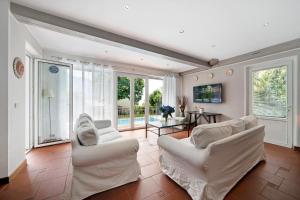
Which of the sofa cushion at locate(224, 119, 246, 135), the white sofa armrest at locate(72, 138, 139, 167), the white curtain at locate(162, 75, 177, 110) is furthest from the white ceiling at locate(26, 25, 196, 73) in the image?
the sofa cushion at locate(224, 119, 246, 135)

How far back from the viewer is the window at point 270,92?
309 cm

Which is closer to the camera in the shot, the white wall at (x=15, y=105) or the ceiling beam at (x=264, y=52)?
the white wall at (x=15, y=105)

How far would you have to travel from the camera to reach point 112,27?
2312 mm

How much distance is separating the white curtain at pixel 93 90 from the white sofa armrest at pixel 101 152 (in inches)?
91.6

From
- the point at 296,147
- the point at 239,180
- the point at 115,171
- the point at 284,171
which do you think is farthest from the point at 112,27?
the point at 296,147

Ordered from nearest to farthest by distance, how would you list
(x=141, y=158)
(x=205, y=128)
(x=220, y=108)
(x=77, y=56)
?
(x=205, y=128), (x=141, y=158), (x=77, y=56), (x=220, y=108)

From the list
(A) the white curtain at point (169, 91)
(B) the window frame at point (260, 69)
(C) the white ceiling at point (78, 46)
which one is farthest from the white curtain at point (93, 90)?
(B) the window frame at point (260, 69)

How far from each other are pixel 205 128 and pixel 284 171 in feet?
5.66

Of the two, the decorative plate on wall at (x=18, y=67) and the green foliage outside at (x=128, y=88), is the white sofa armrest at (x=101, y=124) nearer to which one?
the decorative plate on wall at (x=18, y=67)

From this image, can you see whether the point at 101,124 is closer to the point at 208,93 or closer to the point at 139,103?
the point at 139,103

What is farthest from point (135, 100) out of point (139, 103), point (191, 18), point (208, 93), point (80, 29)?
point (191, 18)

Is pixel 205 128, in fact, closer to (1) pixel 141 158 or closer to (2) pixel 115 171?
(2) pixel 115 171

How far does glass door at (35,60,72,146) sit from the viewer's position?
307 cm

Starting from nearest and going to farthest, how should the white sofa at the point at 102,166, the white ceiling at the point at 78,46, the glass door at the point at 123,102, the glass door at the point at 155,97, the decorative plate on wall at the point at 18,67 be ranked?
the white sofa at the point at 102,166 < the decorative plate on wall at the point at 18,67 < the white ceiling at the point at 78,46 < the glass door at the point at 123,102 < the glass door at the point at 155,97
